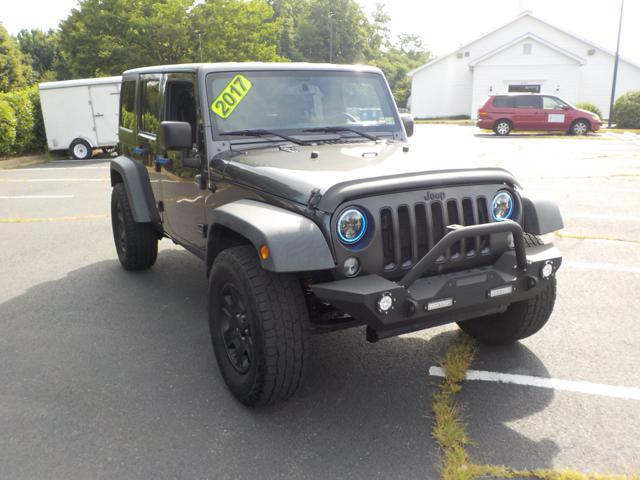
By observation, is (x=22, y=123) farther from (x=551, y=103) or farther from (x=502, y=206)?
(x=551, y=103)

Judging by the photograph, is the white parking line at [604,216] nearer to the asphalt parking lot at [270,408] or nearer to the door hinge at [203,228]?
the asphalt parking lot at [270,408]

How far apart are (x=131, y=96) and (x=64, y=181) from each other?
8.10m

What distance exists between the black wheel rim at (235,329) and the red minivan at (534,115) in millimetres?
21320

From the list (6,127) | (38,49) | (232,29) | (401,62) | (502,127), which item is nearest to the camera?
(6,127)

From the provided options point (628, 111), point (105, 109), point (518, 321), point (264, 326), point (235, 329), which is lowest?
point (518, 321)

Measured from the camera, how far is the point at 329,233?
2836mm

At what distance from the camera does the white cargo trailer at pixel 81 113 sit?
661 inches

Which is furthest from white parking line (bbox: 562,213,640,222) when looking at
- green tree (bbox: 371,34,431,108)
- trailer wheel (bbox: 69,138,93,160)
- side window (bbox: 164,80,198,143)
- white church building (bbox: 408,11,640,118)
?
green tree (bbox: 371,34,431,108)

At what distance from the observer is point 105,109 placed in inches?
667

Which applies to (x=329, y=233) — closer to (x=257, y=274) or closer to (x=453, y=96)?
(x=257, y=274)

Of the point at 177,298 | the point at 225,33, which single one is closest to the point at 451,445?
the point at 177,298

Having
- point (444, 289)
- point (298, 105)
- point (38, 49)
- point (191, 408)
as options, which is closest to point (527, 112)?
point (298, 105)

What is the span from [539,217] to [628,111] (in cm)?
2593

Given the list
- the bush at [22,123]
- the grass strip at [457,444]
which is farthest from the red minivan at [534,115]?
the grass strip at [457,444]
